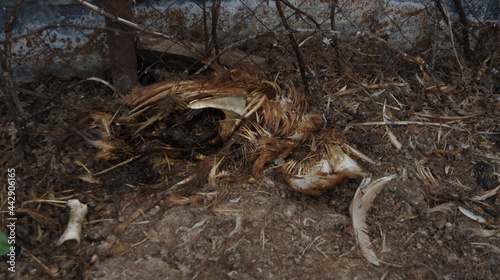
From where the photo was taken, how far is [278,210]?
6.00 feet

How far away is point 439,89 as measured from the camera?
2.29 m

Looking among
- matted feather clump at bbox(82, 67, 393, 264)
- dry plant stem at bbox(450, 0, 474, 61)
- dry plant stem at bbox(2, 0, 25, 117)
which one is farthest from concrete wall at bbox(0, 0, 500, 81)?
matted feather clump at bbox(82, 67, 393, 264)

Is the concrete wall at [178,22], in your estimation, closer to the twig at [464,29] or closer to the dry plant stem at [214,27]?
the twig at [464,29]

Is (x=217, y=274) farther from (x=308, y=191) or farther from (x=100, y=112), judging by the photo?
(x=100, y=112)

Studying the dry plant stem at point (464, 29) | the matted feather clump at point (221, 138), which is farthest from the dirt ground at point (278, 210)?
the dry plant stem at point (464, 29)

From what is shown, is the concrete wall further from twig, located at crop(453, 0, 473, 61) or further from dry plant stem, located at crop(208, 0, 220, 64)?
dry plant stem, located at crop(208, 0, 220, 64)

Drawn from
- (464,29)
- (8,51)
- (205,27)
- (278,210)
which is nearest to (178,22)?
(205,27)

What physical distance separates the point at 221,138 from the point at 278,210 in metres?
0.39

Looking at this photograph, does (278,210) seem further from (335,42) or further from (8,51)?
(8,51)

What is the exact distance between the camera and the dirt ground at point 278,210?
5.45 feet

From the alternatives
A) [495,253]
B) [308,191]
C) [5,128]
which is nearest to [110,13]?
[5,128]

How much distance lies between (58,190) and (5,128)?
0.40m

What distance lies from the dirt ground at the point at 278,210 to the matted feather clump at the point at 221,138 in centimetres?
7

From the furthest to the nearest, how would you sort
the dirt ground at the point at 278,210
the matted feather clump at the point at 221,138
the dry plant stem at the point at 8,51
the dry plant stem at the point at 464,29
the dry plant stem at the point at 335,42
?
the dry plant stem at the point at 464,29, the dry plant stem at the point at 335,42, the matted feather clump at the point at 221,138, the dry plant stem at the point at 8,51, the dirt ground at the point at 278,210
